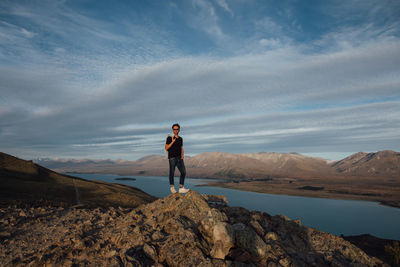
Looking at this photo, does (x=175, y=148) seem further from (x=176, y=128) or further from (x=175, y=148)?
(x=176, y=128)

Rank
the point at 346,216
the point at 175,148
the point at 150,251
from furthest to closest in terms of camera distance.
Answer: the point at 346,216
the point at 175,148
the point at 150,251

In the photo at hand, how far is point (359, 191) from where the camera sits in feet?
642

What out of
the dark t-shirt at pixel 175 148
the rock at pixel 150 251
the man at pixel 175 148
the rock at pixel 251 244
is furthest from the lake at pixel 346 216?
the rock at pixel 150 251

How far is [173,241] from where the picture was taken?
8.35m

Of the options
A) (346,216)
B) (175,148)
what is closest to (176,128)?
(175,148)

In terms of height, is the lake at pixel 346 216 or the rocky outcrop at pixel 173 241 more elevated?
the rocky outcrop at pixel 173 241

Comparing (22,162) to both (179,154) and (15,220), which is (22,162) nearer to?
(15,220)

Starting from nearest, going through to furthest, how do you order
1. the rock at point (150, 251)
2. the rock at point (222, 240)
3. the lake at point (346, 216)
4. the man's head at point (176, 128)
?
1. the rock at point (150, 251)
2. the rock at point (222, 240)
3. the man's head at point (176, 128)
4. the lake at point (346, 216)

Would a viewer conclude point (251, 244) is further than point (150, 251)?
Yes

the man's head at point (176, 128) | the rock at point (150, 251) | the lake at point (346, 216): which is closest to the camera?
the rock at point (150, 251)

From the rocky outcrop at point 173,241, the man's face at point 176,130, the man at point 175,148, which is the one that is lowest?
the rocky outcrop at point 173,241

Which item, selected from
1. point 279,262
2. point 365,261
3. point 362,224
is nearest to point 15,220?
point 279,262

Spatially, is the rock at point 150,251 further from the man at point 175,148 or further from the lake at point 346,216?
the lake at point 346,216

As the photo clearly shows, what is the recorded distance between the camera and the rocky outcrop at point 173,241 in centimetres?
785
